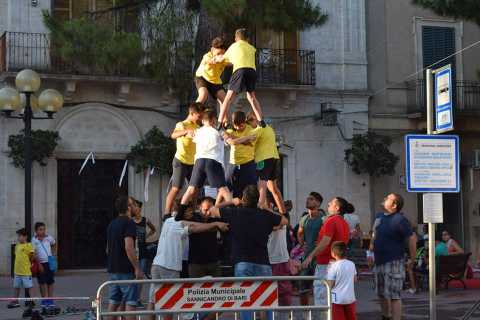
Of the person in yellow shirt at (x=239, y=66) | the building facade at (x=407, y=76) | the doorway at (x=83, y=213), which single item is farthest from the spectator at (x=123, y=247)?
the building facade at (x=407, y=76)

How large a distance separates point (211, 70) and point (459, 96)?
1698 cm

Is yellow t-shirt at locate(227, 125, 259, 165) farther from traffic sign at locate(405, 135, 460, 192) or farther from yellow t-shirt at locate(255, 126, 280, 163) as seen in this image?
traffic sign at locate(405, 135, 460, 192)

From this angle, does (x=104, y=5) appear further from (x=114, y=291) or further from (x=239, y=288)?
(x=239, y=288)

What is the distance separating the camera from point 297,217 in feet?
88.4

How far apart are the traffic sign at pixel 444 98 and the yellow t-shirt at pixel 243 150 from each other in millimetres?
2444

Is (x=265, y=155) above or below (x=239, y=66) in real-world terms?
below

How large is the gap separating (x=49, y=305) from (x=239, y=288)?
8.51m

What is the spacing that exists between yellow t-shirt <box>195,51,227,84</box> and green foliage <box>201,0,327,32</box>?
3.81 meters

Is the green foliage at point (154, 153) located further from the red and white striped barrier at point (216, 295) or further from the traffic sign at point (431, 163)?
the red and white striped barrier at point (216, 295)

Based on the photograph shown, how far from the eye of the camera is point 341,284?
451 inches

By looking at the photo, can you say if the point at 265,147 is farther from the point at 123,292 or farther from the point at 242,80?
the point at 123,292

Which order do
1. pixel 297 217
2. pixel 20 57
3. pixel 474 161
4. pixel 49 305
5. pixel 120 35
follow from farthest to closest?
pixel 474 161, pixel 297 217, pixel 20 57, pixel 120 35, pixel 49 305

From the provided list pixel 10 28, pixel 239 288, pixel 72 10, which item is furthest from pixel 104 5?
pixel 239 288

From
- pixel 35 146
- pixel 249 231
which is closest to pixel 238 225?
pixel 249 231
